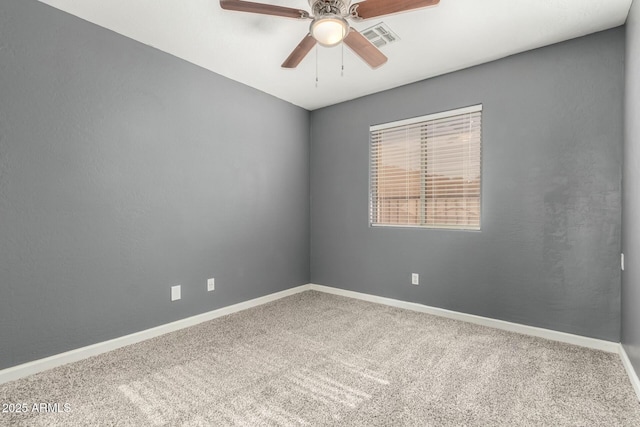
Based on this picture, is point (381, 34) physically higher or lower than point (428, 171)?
higher

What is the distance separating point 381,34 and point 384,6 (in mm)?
773

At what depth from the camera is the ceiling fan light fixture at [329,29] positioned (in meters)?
1.79

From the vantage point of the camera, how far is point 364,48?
214 centimetres

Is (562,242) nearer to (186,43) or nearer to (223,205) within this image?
(223,205)

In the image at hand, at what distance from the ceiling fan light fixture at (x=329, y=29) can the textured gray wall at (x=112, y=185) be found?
163 cm

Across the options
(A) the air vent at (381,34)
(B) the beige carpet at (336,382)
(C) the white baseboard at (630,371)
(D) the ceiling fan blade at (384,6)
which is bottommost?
(B) the beige carpet at (336,382)

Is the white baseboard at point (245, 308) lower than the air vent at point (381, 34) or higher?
lower

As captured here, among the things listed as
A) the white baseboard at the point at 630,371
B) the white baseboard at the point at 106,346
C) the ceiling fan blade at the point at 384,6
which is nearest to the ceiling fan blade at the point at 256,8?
the ceiling fan blade at the point at 384,6

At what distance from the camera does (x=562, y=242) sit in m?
2.58

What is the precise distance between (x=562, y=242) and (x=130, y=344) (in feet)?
11.8

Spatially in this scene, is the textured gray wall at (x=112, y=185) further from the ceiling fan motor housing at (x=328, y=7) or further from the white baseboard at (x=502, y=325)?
the ceiling fan motor housing at (x=328, y=7)

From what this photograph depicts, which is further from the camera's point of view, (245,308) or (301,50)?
(245,308)

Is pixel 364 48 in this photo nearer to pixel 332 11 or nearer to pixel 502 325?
pixel 332 11

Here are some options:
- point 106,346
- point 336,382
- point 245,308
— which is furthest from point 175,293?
point 336,382
